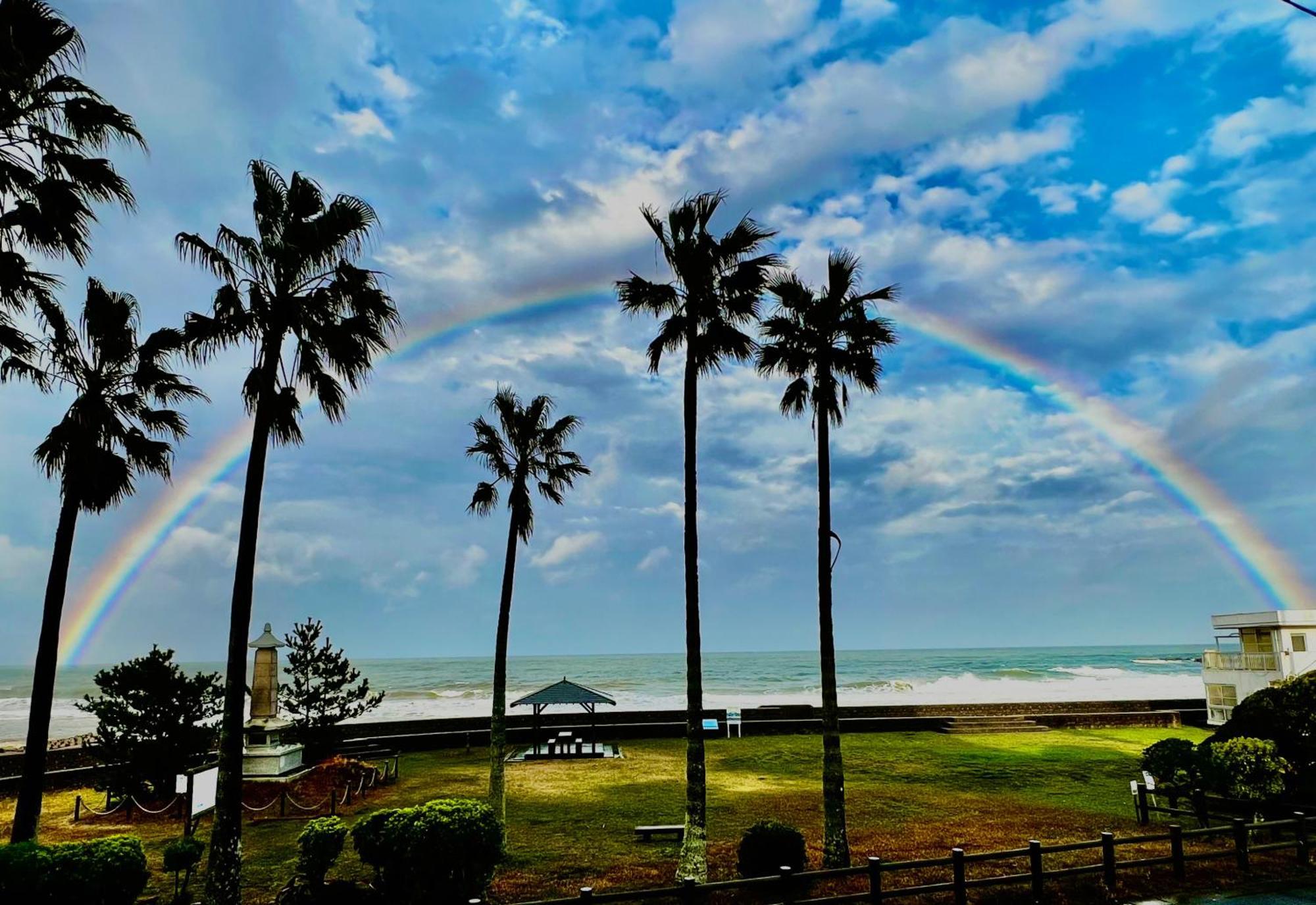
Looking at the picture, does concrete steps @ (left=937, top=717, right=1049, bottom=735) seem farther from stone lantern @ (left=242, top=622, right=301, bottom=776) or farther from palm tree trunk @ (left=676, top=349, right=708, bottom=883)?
stone lantern @ (left=242, top=622, right=301, bottom=776)

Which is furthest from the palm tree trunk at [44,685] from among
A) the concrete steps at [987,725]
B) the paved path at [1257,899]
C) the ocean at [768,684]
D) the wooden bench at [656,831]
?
the ocean at [768,684]

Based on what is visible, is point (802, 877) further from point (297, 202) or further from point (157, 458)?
point (157, 458)

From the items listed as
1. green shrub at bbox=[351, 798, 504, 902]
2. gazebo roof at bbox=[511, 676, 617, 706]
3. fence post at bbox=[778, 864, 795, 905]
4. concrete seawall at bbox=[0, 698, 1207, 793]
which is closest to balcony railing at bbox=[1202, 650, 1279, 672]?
concrete seawall at bbox=[0, 698, 1207, 793]

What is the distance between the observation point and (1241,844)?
12953 mm

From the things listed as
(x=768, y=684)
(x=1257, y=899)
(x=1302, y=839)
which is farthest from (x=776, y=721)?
(x=768, y=684)

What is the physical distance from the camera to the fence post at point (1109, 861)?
11992 millimetres

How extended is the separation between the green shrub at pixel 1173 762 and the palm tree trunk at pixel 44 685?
21.3 metres

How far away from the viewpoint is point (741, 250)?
15.1m

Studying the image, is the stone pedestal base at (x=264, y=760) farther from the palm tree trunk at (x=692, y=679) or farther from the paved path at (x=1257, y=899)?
the paved path at (x=1257, y=899)

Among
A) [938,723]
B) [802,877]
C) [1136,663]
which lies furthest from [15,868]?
[1136,663]

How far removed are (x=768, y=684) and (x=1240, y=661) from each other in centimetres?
6225

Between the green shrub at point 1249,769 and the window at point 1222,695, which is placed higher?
the green shrub at point 1249,769

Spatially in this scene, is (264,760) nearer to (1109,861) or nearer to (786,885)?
(786,885)

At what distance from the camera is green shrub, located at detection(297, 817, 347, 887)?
11.0m
